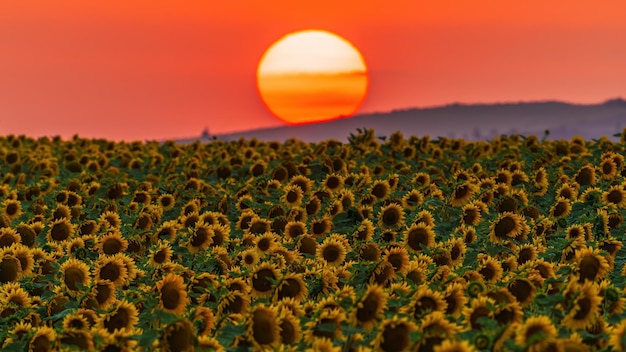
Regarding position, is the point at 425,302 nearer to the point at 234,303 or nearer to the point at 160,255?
the point at 234,303

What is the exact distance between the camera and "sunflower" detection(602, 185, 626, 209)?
13.2 meters

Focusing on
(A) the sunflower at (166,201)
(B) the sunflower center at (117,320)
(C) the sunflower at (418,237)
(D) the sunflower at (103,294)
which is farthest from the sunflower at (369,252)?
(A) the sunflower at (166,201)

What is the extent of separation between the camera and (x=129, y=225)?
13.4 m

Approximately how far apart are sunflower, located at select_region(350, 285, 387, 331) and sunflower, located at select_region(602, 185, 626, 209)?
7.30 m

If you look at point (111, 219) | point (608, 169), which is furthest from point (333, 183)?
point (608, 169)

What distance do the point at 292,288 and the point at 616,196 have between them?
6.76m

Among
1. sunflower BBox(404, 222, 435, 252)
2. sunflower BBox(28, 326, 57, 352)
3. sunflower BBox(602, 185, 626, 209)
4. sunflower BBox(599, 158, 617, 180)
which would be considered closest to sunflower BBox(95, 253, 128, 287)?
sunflower BBox(28, 326, 57, 352)

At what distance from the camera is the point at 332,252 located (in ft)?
34.2

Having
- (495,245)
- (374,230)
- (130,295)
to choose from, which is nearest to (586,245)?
(495,245)

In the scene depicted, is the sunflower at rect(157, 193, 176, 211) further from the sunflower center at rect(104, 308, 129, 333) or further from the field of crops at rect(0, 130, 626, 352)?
the sunflower center at rect(104, 308, 129, 333)

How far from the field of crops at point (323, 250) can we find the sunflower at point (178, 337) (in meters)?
0.01

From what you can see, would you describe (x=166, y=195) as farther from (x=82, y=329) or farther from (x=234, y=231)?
(x=82, y=329)

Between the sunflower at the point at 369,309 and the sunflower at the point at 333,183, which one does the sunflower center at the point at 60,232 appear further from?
the sunflower at the point at 369,309

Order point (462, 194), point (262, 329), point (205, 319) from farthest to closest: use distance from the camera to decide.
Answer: point (462, 194) → point (205, 319) → point (262, 329)
